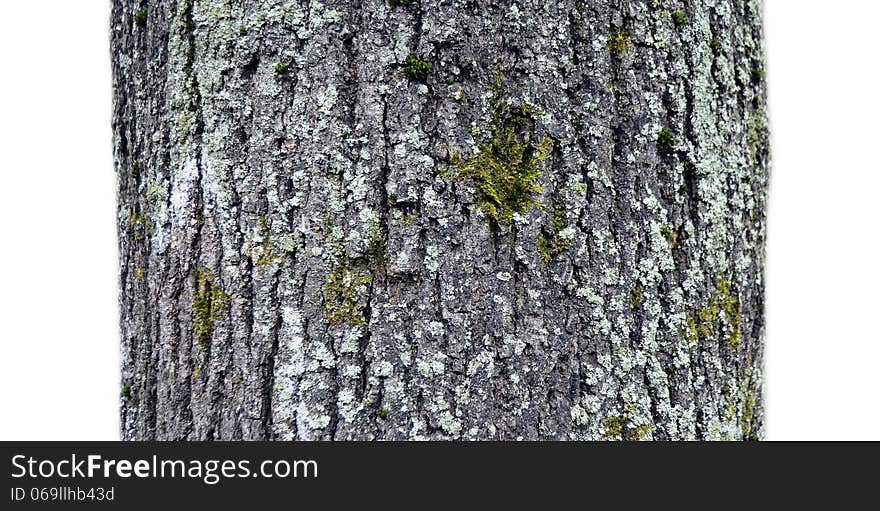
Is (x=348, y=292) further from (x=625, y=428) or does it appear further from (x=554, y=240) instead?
(x=625, y=428)

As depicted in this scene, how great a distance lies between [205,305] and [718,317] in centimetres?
87

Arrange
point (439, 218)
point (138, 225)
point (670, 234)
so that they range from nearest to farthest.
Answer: point (439, 218)
point (670, 234)
point (138, 225)

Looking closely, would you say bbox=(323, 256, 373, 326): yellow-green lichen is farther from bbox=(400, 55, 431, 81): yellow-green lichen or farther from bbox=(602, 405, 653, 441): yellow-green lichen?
bbox=(602, 405, 653, 441): yellow-green lichen

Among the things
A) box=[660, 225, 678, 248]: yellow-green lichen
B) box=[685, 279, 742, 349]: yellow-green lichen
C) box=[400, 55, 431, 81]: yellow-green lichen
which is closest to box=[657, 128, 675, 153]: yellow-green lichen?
box=[660, 225, 678, 248]: yellow-green lichen

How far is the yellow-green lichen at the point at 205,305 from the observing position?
1444 millimetres

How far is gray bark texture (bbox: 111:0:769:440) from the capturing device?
1.37m

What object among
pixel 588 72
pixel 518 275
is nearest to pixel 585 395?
pixel 518 275

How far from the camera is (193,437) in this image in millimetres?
1486

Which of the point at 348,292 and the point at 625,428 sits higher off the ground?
the point at 348,292

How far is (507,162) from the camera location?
1.39m

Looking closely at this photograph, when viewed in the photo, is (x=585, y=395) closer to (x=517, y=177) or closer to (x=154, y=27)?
(x=517, y=177)

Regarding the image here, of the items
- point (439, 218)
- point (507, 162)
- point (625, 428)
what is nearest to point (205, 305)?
point (439, 218)

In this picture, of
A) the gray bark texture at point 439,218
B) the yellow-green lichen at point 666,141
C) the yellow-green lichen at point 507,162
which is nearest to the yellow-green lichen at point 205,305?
the gray bark texture at point 439,218

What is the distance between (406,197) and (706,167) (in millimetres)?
529
